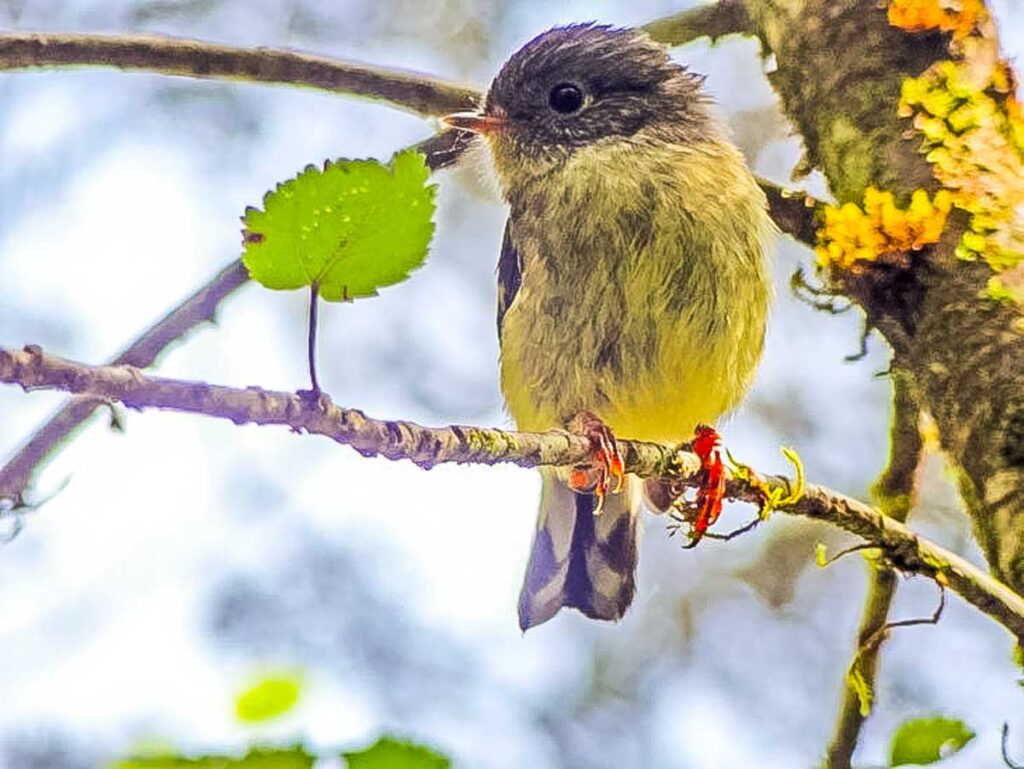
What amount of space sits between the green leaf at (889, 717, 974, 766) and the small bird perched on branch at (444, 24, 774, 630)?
434 mm

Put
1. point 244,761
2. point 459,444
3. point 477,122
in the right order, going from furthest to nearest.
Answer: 1. point 477,122
2. point 459,444
3. point 244,761

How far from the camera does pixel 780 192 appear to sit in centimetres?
175

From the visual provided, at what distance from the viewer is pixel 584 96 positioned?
71.8 inches

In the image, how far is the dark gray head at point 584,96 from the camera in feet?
5.86

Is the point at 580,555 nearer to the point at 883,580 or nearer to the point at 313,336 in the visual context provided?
the point at 883,580

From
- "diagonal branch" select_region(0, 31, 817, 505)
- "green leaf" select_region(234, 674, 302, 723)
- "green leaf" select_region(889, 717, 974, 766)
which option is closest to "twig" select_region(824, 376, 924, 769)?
"diagonal branch" select_region(0, 31, 817, 505)

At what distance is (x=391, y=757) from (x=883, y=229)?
1.04 meters

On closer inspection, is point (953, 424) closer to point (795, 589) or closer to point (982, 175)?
point (982, 175)

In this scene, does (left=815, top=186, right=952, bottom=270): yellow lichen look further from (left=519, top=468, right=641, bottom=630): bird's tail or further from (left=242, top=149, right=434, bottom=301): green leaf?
(left=242, top=149, right=434, bottom=301): green leaf

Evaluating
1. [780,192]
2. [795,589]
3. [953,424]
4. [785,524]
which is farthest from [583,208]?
[795,589]

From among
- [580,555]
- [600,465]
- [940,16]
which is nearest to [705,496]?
[600,465]

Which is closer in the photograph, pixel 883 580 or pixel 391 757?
pixel 391 757

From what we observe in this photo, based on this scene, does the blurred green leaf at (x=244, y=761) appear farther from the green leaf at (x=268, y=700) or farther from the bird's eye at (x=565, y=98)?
the bird's eye at (x=565, y=98)

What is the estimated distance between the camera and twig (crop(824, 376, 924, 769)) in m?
1.38
